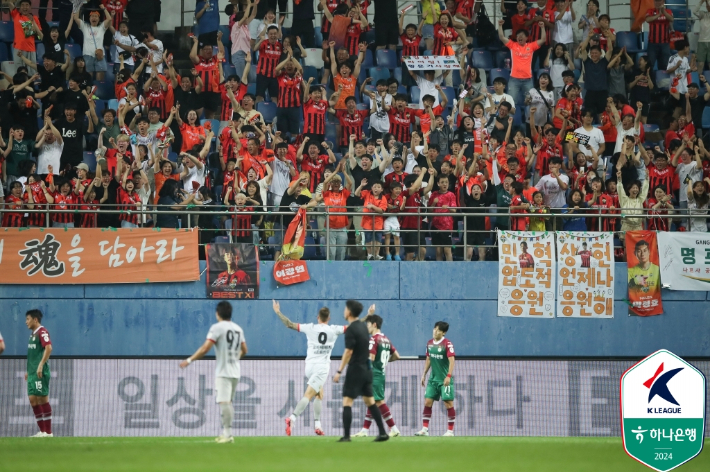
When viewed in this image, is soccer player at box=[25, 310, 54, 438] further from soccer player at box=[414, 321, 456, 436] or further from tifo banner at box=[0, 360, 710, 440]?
soccer player at box=[414, 321, 456, 436]

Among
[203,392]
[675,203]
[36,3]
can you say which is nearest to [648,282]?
[675,203]

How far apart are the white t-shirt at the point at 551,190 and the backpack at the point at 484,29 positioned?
6004mm

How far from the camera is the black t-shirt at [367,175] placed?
1977 centimetres

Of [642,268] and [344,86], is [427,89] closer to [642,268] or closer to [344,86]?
[344,86]

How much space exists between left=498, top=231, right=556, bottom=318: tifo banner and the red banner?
3.82 metres

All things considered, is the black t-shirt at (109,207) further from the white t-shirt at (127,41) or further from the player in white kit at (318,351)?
the player in white kit at (318,351)

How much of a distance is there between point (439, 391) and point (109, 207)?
769 cm

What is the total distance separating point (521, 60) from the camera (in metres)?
23.2

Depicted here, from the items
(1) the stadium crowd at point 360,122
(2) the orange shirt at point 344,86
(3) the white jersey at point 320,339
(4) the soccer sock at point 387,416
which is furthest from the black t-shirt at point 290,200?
(4) the soccer sock at point 387,416

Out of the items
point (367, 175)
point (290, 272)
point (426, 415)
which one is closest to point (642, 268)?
point (367, 175)

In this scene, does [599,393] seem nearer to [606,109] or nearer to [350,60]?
[606,109]

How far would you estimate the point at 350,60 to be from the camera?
75.0ft

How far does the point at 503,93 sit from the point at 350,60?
3646mm

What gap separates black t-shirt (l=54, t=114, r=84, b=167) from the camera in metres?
20.3
